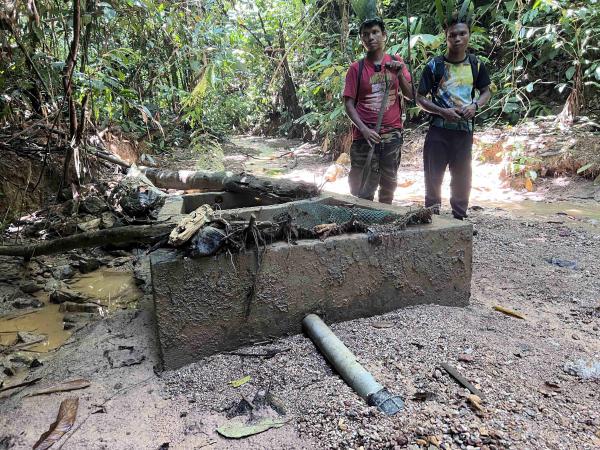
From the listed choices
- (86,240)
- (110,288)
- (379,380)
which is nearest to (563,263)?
(379,380)

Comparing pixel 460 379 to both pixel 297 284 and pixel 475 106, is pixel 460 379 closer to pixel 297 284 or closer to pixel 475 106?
pixel 297 284

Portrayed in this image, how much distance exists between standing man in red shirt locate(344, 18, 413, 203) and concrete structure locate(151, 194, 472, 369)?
1183 millimetres

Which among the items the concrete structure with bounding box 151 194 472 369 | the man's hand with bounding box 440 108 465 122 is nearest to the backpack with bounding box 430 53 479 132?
the man's hand with bounding box 440 108 465 122

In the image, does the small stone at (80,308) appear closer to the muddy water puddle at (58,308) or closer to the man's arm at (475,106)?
the muddy water puddle at (58,308)

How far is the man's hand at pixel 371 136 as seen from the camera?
142 inches

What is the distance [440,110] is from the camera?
12.0 ft

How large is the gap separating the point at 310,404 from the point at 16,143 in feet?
15.0

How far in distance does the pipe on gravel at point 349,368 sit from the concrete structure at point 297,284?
0.48 feet

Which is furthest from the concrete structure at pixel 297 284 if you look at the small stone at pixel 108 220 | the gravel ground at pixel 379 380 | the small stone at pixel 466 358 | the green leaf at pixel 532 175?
the green leaf at pixel 532 175

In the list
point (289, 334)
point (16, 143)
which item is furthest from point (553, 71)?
point (16, 143)

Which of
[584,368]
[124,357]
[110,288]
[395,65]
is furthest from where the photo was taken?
[110,288]

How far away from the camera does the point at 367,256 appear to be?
262cm

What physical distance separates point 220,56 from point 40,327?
4.11 meters

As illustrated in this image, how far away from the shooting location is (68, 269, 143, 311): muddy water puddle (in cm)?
362
